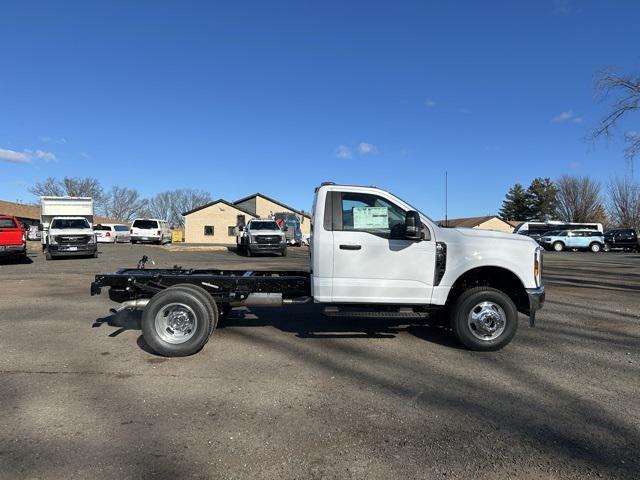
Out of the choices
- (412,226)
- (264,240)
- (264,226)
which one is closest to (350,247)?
(412,226)

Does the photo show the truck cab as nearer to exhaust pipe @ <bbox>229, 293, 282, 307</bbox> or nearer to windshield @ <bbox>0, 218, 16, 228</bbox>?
exhaust pipe @ <bbox>229, 293, 282, 307</bbox>

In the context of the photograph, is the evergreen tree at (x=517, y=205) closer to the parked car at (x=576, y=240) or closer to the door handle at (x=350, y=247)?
the parked car at (x=576, y=240)

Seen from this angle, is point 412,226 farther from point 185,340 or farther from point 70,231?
point 70,231

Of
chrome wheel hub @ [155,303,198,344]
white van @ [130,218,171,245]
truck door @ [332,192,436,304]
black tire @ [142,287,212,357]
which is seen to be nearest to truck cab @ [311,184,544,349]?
truck door @ [332,192,436,304]

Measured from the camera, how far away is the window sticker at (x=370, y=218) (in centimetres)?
597

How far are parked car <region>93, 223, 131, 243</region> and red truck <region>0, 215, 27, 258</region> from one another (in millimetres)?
20750

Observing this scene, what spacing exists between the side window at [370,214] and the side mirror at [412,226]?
25cm

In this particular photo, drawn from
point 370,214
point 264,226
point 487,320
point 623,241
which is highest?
point 264,226

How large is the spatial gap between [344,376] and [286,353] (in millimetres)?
1115

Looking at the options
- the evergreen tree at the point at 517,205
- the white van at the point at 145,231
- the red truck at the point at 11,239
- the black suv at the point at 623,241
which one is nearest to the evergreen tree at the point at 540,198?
the evergreen tree at the point at 517,205

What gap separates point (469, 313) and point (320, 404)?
2.56 metres

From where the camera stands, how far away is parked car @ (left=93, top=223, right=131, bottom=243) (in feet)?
129

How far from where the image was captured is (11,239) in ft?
58.3

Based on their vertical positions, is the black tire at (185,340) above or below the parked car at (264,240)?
below
